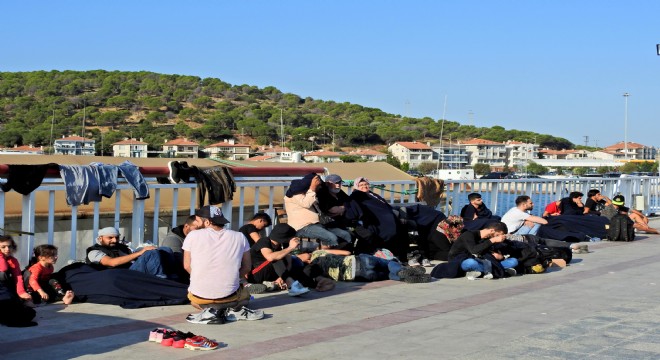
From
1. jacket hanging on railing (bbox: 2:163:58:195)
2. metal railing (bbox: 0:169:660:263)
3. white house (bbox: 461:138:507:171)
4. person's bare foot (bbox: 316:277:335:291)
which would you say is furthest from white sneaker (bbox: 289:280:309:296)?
white house (bbox: 461:138:507:171)

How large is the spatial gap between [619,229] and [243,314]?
10833 mm

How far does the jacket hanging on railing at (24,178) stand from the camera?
30.4 feet

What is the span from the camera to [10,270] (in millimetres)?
8211

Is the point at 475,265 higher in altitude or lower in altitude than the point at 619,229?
lower

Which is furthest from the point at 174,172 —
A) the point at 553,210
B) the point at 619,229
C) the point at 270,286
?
the point at 619,229

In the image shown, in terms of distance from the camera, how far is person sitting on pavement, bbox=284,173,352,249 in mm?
11703

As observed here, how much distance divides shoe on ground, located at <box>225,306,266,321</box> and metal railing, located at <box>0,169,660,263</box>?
77.8 inches

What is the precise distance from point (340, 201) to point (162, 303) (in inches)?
163

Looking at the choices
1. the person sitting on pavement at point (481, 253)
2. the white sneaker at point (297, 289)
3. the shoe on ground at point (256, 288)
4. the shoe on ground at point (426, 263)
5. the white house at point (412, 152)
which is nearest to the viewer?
the white sneaker at point (297, 289)

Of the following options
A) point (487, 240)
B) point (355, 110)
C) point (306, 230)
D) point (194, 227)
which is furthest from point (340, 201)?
point (355, 110)

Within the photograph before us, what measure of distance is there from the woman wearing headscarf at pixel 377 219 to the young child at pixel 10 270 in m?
5.08

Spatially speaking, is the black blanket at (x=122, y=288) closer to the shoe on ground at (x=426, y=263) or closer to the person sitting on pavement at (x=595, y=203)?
the shoe on ground at (x=426, y=263)

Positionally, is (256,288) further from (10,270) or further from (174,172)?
(10,270)

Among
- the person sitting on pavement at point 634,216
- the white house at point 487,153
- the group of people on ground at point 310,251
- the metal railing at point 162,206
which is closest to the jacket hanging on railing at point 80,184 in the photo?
the metal railing at point 162,206
